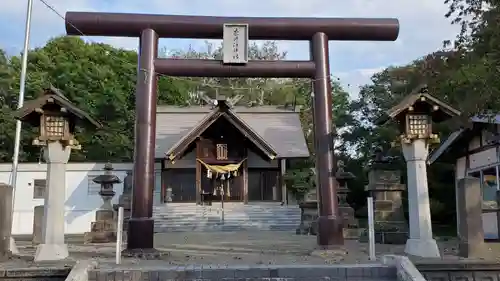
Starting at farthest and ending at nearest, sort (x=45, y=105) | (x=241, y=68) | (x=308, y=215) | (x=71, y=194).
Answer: (x=71, y=194) < (x=308, y=215) < (x=241, y=68) < (x=45, y=105)

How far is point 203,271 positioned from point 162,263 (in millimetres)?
1481

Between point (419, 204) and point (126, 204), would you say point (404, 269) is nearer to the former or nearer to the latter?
point (419, 204)

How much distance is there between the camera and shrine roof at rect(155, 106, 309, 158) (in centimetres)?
2897

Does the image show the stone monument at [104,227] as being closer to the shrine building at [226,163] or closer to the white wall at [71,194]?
the white wall at [71,194]

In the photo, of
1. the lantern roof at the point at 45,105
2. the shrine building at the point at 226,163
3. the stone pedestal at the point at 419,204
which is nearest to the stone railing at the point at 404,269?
the stone pedestal at the point at 419,204

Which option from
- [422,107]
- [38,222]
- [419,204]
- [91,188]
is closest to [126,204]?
[38,222]

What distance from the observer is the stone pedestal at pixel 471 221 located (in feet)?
30.5

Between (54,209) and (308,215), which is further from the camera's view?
(308,215)

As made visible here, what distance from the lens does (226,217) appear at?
24859mm

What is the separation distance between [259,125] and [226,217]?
27.9ft

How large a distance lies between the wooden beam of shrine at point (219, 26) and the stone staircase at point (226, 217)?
13357mm

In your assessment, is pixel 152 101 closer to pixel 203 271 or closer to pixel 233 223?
pixel 203 271

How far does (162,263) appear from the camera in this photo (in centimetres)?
880

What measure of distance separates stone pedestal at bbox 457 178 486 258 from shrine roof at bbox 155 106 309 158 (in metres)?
18.4
